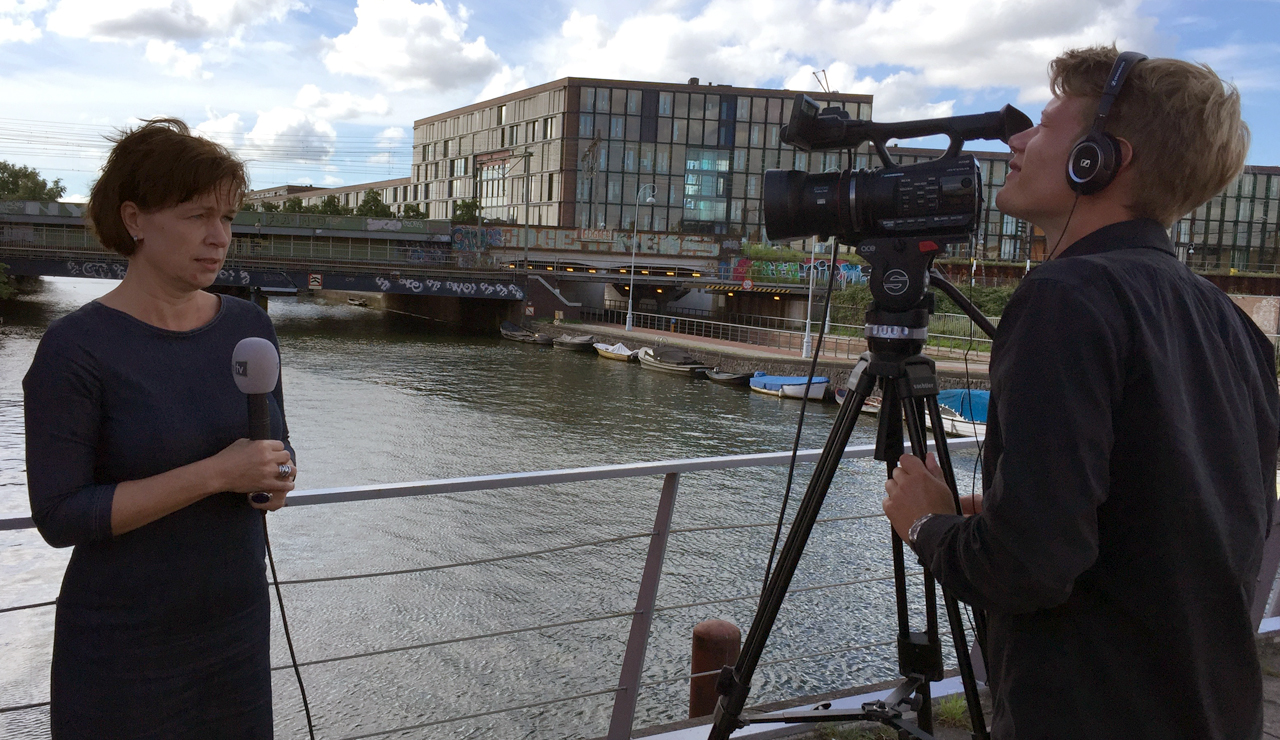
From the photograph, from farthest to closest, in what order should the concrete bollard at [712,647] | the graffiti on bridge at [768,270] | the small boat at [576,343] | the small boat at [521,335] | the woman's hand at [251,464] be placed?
the graffiti on bridge at [768,270] → the small boat at [521,335] → the small boat at [576,343] → the concrete bollard at [712,647] → the woman's hand at [251,464]

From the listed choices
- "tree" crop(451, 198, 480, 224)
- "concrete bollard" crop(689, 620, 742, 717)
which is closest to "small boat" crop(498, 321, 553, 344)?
"tree" crop(451, 198, 480, 224)

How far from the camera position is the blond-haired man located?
2.88 ft

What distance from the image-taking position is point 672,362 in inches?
1092

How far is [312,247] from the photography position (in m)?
45.4

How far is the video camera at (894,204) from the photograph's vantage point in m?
1.39

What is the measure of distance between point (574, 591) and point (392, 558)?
7.97 feet

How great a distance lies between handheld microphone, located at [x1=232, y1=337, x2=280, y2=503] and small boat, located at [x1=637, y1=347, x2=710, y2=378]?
84.1 feet

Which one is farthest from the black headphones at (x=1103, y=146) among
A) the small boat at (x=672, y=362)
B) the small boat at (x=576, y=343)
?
the small boat at (x=576, y=343)

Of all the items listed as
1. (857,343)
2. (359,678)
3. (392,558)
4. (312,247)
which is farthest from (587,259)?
(359,678)

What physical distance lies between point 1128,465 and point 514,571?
9.96m

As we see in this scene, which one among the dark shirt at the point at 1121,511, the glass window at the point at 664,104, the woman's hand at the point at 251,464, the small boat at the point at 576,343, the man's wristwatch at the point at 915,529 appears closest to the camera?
the dark shirt at the point at 1121,511

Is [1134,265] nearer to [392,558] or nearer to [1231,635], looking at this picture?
[1231,635]

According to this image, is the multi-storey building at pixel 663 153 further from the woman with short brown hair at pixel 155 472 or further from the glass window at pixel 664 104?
the woman with short brown hair at pixel 155 472

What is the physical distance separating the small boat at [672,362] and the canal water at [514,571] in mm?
5413
